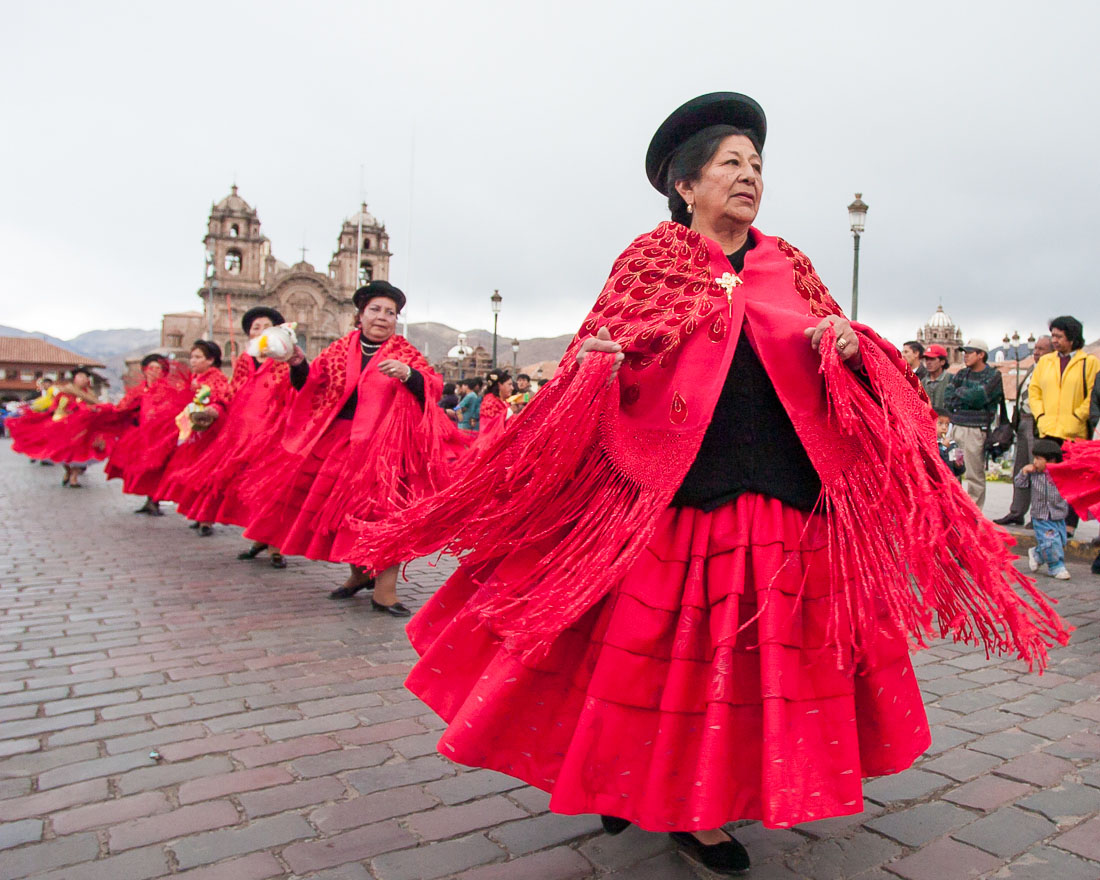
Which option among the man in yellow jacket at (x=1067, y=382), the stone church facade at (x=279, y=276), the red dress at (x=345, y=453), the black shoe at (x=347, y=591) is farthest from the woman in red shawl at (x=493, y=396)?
the stone church facade at (x=279, y=276)

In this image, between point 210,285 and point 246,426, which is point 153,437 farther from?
point 210,285

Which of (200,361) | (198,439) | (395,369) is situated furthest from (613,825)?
(200,361)

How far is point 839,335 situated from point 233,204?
84.6 m

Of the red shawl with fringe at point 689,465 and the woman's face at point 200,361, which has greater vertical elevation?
the woman's face at point 200,361

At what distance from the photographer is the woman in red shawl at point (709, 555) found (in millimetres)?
2037

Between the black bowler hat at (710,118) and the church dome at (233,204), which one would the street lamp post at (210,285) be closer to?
the church dome at (233,204)

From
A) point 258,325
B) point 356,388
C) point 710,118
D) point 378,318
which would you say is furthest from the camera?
point 258,325

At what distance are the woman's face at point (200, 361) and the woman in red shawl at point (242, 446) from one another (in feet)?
2.72

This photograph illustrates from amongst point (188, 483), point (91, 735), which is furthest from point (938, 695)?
point (188, 483)

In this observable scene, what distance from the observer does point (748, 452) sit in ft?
7.64

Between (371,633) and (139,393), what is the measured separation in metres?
7.81

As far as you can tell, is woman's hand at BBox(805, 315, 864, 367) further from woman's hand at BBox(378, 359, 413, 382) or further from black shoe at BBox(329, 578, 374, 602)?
black shoe at BBox(329, 578, 374, 602)

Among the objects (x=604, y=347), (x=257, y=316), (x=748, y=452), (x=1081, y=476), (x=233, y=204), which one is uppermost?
(x=233, y=204)

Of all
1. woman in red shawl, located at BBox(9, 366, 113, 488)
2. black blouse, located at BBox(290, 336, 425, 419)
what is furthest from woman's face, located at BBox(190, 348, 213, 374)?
woman in red shawl, located at BBox(9, 366, 113, 488)
